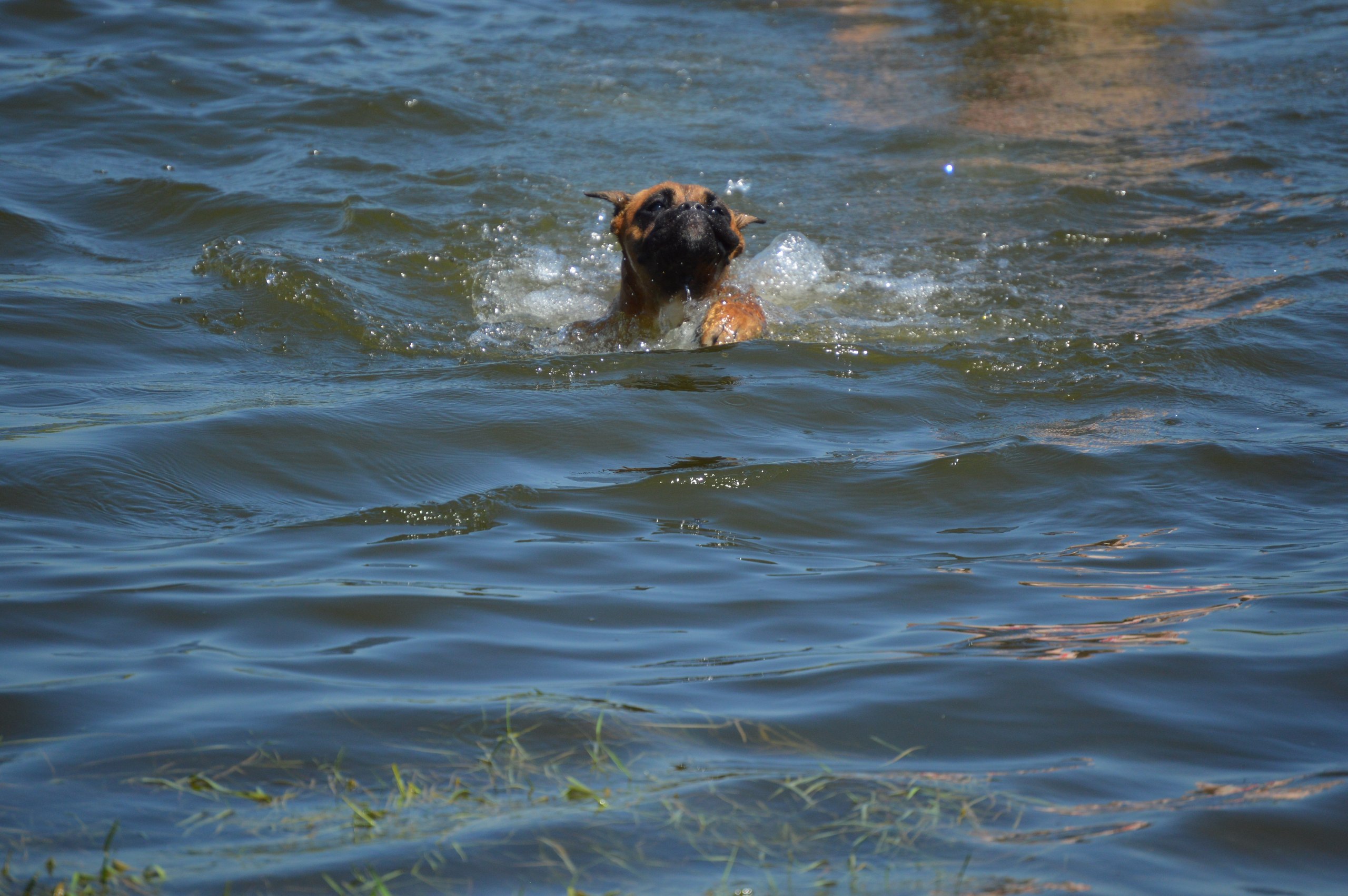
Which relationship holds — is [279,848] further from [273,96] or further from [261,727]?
[273,96]

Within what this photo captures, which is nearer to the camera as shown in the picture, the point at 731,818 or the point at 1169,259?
the point at 731,818

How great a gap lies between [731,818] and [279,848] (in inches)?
29.6

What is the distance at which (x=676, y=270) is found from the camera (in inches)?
260

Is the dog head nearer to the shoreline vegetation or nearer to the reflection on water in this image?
the shoreline vegetation

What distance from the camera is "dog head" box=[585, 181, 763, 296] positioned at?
21.0 feet

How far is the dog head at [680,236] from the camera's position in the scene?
6406 millimetres

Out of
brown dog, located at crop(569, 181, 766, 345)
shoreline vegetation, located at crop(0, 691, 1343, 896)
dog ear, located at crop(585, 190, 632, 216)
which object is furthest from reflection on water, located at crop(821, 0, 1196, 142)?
shoreline vegetation, located at crop(0, 691, 1343, 896)

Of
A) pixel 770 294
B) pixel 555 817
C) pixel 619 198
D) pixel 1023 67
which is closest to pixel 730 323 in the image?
pixel 619 198

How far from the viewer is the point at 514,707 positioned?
2.64m

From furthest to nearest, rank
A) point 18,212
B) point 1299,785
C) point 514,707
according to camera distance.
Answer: point 18,212
point 514,707
point 1299,785

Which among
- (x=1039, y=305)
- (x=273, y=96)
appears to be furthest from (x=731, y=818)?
(x=273, y=96)

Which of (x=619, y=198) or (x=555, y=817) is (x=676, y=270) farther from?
(x=555, y=817)

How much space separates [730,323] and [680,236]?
20.0 inches

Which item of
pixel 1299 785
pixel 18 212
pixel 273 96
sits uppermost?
pixel 273 96
